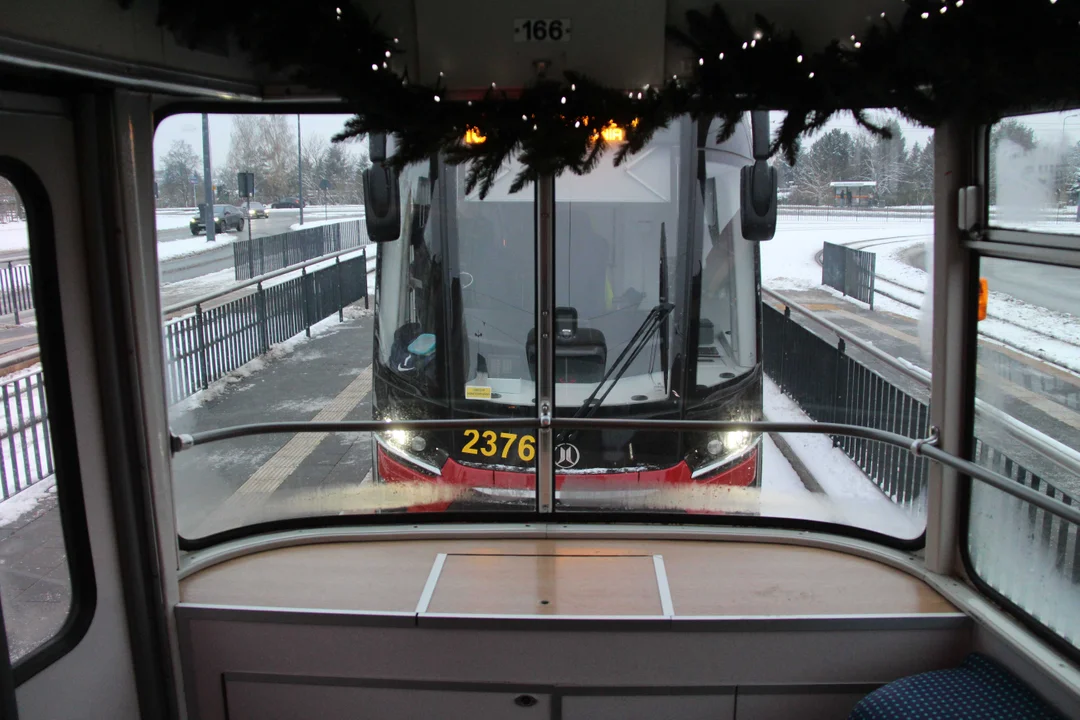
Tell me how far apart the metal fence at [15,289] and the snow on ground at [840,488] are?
98.0 inches

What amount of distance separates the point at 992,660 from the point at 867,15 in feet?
6.33

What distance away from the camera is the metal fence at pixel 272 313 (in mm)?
4258

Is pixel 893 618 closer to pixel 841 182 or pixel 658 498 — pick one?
pixel 658 498

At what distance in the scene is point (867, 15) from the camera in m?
2.37

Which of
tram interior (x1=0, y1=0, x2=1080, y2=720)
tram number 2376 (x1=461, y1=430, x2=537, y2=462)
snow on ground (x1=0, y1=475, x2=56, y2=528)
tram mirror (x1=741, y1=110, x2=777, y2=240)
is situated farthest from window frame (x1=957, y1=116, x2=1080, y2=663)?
snow on ground (x1=0, y1=475, x2=56, y2=528)

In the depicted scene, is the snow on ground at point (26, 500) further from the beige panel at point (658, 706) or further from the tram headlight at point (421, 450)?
the tram headlight at point (421, 450)

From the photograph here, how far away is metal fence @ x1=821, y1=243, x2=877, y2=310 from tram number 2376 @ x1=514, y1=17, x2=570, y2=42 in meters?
1.83

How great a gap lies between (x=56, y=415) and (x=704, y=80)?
203cm

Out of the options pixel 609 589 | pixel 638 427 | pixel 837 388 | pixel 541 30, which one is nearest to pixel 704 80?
pixel 541 30

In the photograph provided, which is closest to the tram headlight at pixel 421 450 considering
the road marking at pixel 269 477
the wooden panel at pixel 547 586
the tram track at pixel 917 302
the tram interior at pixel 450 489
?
the road marking at pixel 269 477

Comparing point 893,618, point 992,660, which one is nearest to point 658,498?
point 893,618

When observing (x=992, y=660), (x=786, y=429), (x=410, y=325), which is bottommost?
(x=992, y=660)

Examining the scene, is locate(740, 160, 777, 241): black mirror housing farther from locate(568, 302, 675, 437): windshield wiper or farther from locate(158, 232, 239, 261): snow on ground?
locate(158, 232, 239, 261): snow on ground

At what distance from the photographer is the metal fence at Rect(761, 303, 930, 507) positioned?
392 cm
